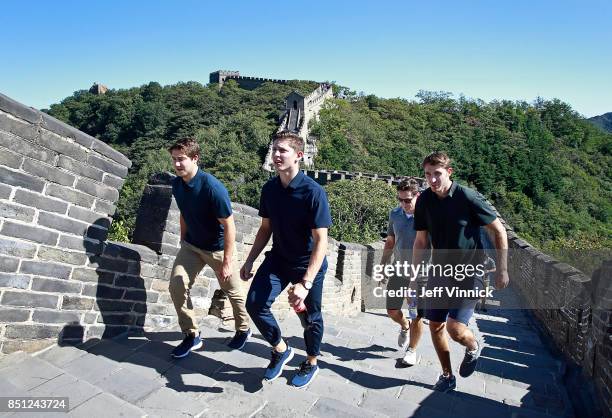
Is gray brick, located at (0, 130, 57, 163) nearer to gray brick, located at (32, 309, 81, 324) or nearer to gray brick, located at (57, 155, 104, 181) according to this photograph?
gray brick, located at (57, 155, 104, 181)

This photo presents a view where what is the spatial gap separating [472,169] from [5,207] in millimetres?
50855

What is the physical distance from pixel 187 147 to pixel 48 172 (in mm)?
917

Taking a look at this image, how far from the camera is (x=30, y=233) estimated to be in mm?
3014

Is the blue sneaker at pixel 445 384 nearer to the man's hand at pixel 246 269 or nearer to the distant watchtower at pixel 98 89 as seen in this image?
the man's hand at pixel 246 269

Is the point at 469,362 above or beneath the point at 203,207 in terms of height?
beneath

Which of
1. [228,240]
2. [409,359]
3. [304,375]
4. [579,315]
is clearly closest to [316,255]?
[228,240]

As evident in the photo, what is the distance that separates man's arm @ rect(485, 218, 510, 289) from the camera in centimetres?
314

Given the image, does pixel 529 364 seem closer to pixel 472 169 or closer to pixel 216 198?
pixel 216 198

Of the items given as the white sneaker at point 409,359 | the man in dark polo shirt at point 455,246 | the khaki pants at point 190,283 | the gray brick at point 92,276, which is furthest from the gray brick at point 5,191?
the white sneaker at point 409,359

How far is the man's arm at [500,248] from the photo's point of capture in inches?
124

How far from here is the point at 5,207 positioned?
2883 mm

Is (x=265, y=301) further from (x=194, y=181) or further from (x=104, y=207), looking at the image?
(x=104, y=207)

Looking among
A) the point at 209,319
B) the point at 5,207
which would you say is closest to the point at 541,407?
the point at 209,319

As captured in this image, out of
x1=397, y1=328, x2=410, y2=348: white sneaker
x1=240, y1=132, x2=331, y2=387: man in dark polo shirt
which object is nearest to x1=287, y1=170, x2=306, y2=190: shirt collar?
x1=240, y1=132, x2=331, y2=387: man in dark polo shirt
